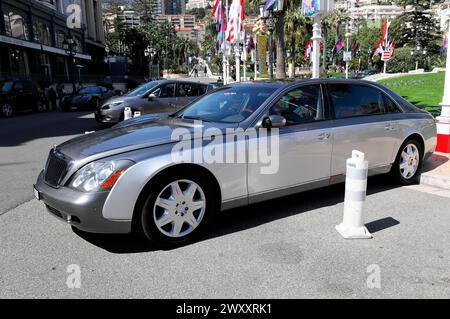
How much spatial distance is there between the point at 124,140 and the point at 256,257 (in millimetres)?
1699

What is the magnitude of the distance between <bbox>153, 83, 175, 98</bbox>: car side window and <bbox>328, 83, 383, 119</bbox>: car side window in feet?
26.8

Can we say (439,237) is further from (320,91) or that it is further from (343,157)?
(320,91)

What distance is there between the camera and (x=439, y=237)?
420cm

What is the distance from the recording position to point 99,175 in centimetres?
361

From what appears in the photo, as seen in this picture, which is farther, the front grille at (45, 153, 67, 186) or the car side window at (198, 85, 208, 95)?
the car side window at (198, 85, 208, 95)

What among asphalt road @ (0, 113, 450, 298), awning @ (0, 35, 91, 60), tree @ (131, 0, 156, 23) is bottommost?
asphalt road @ (0, 113, 450, 298)

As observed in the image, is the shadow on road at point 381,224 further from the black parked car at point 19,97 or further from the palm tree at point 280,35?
the black parked car at point 19,97

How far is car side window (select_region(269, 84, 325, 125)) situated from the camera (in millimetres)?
4680

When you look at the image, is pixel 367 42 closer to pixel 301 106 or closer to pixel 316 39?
pixel 316 39

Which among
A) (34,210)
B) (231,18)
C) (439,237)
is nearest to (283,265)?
(439,237)

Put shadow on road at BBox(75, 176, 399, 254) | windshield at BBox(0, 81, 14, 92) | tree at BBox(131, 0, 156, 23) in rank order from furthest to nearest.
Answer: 1. tree at BBox(131, 0, 156, 23)
2. windshield at BBox(0, 81, 14, 92)
3. shadow on road at BBox(75, 176, 399, 254)

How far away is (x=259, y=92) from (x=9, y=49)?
37559 millimetres

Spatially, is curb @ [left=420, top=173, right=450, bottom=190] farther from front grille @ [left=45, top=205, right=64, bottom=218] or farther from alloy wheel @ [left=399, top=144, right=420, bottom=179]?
front grille @ [left=45, top=205, right=64, bottom=218]

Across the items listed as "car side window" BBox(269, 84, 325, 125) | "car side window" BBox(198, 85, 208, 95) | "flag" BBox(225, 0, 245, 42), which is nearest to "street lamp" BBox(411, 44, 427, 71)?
"flag" BBox(225, 0, 245, 42)
